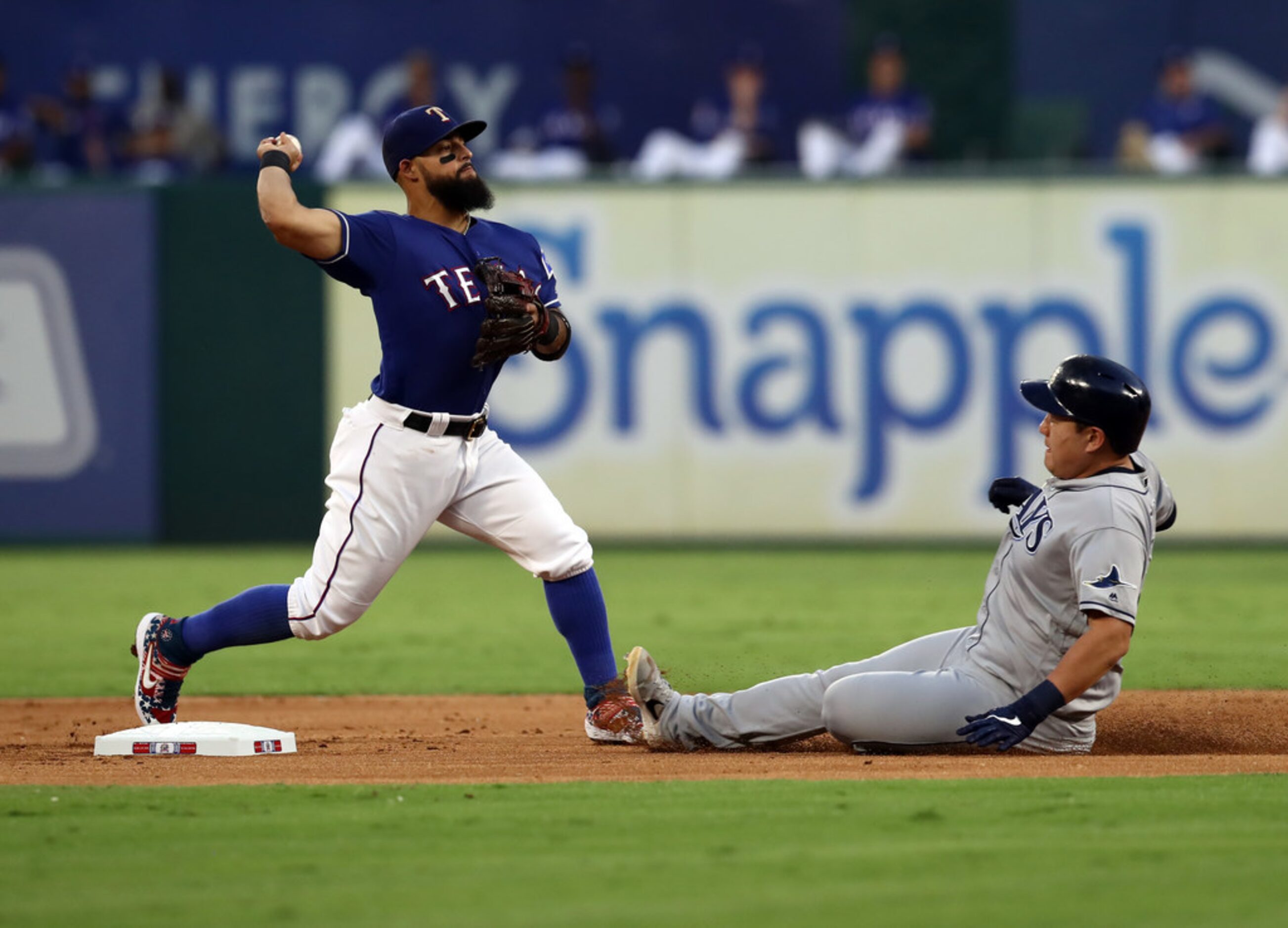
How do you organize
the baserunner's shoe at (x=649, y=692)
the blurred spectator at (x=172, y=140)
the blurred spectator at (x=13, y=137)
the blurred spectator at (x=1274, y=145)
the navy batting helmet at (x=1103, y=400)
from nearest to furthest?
1. the navy batting helmet at (x=1103, y=400)
2. the baserunner's shoe at (x=649, y=692)
3. the blurred spectator at (x=1274, y=145)
4. the blurred spectator at (x=13, y=137)
5. the blurred spectator at (x=172, y=140)

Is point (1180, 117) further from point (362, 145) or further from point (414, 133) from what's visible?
point (414, 133)

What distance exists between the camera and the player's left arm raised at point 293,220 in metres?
5.33

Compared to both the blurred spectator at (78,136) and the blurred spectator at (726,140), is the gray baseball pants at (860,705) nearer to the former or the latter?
the blurred spectator at (726,140)

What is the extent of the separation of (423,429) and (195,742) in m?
1.16

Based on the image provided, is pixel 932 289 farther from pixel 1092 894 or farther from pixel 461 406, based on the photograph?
pixel 1092 894

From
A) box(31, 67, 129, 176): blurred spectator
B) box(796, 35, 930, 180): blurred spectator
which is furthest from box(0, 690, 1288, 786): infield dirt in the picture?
box(31, 67, 129, 176): blurred spectator

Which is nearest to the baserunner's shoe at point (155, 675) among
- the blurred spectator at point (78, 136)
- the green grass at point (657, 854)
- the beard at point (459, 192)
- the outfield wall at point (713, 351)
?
the green grass at point (657, 854)

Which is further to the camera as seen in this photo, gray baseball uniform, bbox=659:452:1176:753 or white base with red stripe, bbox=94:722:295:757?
white base with red stripe, bbox=94:722:295:757

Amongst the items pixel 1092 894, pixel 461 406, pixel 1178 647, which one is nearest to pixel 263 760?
pixel 461 406

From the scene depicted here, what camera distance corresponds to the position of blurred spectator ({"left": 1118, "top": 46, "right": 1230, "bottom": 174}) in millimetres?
14672

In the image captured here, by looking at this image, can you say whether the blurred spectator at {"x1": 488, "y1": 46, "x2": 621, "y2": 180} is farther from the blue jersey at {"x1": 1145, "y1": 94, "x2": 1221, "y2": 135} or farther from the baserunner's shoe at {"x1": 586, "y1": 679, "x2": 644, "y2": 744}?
the baserunner's shoe at {"x1": 586, "y1": 679, "x2": 644, "y2": 744}

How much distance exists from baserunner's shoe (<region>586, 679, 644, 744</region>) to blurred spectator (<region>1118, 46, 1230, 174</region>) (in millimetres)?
9737

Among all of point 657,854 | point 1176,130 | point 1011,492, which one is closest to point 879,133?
point 1176,130

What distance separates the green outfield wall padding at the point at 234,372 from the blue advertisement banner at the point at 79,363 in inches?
6.4
